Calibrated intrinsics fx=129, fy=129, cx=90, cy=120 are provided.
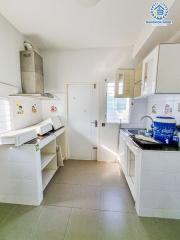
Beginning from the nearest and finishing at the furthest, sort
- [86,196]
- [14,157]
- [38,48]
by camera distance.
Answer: [14,157]
[86,196]
[38,48]

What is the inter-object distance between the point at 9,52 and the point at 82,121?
6.50 feet

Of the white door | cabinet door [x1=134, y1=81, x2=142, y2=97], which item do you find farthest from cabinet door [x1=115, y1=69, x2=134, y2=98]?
the white door

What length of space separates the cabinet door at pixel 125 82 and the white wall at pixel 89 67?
0.26 metres

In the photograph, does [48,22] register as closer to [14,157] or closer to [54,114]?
[54,114]

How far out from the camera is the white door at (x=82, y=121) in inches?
124

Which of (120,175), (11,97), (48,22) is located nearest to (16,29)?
(48,22)

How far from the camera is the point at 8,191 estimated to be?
6.19 ft

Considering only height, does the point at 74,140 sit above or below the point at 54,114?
below

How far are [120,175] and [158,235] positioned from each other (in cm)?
124

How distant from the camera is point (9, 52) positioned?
2.17 meters

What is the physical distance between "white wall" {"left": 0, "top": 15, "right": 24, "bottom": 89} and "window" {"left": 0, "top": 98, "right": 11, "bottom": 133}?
342 mm

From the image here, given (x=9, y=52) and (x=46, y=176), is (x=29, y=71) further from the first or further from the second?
(x=46, y=176)

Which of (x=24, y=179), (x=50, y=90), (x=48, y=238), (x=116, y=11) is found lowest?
(x=48, y=238)

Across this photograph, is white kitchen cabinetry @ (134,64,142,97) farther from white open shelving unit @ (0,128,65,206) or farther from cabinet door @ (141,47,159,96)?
white open shelving unit @ (0,128,65,206)
